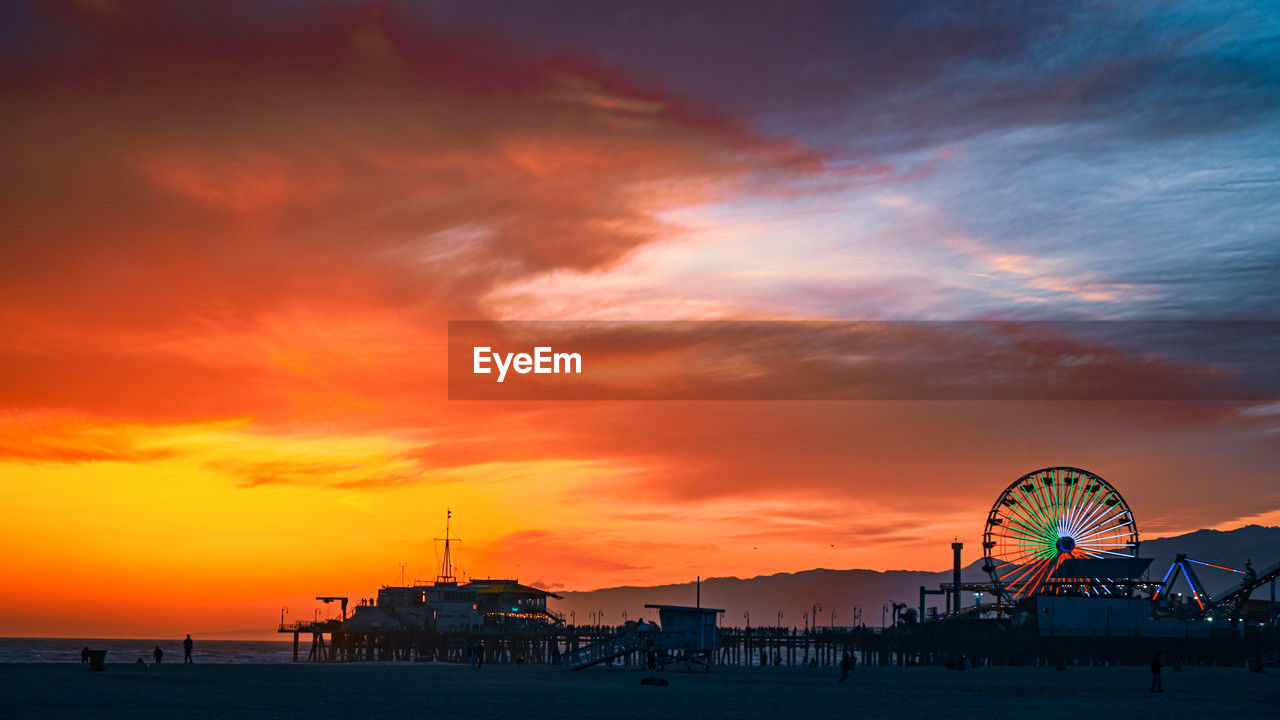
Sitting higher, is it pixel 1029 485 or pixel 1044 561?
pixel 1029 485

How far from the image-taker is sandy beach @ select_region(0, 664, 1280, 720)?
32.9 metres

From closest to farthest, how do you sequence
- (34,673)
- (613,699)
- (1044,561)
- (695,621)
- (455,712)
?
(455,712)
(613,699)
(34,673)
(695,621)
(1044,561)

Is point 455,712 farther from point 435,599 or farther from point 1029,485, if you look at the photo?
point 435,599

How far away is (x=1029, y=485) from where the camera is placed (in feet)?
387

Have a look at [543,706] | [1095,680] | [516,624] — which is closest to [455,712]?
[543,706]

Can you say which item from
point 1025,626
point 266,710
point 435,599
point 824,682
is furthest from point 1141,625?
point 266,710

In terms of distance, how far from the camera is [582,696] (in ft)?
134

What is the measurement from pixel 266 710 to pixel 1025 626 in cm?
8718

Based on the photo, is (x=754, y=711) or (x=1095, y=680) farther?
(x=1095, y=680)

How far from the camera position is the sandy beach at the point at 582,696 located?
32.9 metres

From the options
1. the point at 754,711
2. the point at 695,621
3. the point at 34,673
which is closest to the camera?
the point at 754,711

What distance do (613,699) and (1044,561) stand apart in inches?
3454

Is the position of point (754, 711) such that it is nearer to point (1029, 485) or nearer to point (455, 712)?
point (455, 712)

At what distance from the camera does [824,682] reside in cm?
5675
